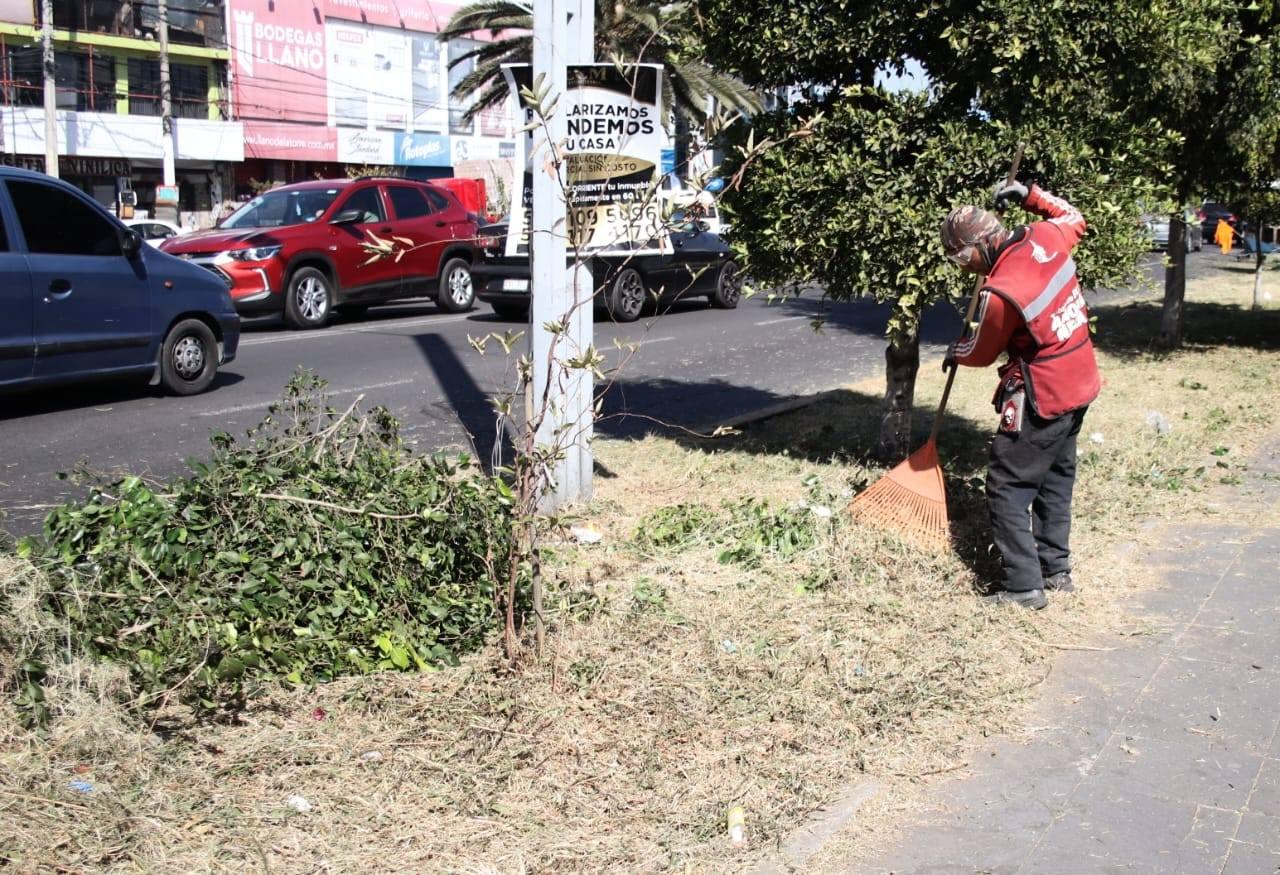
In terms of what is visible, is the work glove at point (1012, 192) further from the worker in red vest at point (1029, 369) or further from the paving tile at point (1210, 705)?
the paving tile at point (1210, 705)

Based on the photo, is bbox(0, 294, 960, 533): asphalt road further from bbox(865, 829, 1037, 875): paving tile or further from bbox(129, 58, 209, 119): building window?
bbox(129, 58, 209, 119): building window

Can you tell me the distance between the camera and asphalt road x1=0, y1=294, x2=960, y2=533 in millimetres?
8234

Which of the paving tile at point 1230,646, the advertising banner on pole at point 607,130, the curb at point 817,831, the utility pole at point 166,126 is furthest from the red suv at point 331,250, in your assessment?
the utility pole at point 166,126

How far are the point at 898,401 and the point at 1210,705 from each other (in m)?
3.32

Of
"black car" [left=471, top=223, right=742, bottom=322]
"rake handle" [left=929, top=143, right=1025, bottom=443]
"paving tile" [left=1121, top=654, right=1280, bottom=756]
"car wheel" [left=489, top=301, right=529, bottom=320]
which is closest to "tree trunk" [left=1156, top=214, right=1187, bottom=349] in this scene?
"black car" [left=471, top=223, right=742, bottom=322]

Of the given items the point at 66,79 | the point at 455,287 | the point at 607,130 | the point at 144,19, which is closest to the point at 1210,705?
the point at 607,130

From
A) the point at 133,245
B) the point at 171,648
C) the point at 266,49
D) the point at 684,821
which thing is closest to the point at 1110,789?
the point at 684,821

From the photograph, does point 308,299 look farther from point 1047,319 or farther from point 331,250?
point 1047,319

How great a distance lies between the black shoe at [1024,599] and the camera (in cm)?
518

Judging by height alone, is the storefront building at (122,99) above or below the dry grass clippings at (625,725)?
above

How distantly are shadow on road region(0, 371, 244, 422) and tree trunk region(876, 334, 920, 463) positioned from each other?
6.04 meters

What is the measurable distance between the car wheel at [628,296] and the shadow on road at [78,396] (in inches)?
250

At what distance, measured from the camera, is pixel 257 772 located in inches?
141

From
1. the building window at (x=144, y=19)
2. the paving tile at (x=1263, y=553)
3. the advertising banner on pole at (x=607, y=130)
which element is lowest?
the paving tile at (x=1263, y=553)
